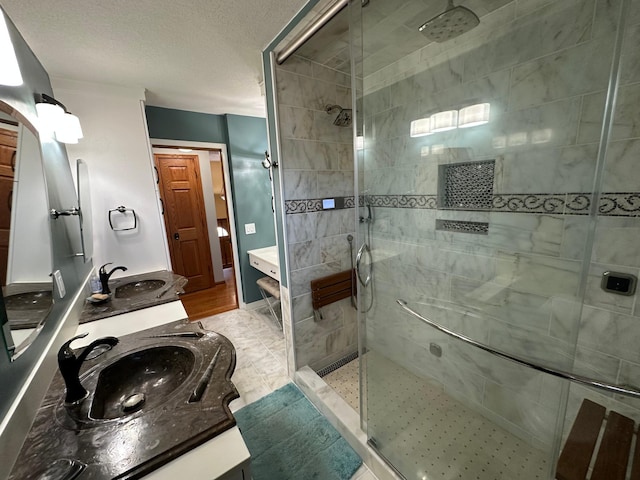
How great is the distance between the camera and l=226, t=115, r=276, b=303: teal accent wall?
3.04 m

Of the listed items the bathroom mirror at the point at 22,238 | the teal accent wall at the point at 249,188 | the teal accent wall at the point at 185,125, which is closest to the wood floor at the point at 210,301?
the teal accent wall at the point at 249,188

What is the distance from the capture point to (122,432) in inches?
29.0

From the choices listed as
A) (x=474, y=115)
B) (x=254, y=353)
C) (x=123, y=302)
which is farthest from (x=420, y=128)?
(x=254, y=353)

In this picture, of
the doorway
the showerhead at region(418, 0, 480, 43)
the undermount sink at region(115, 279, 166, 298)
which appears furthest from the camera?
the doorway

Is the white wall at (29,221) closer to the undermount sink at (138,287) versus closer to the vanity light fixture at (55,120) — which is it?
the vanity light fixture at (55,120)

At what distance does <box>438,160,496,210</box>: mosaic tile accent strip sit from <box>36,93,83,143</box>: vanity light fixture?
236 cm

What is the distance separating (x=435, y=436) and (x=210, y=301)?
326cm

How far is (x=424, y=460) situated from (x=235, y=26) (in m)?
2.71

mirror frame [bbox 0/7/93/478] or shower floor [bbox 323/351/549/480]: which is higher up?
mirror frame [bbox 0/7/93/478]

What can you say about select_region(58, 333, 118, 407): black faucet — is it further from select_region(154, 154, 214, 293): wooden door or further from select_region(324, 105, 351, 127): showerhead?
select_region(154, 154, 214, 293): wooden door

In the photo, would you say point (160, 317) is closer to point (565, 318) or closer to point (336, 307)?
point (336, 307)

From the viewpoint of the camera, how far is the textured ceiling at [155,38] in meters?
1.30


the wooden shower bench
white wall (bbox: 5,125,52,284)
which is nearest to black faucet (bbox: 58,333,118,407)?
white wall (bbox: 5,125,52,284)

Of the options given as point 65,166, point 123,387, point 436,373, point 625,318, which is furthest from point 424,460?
point 65,166
